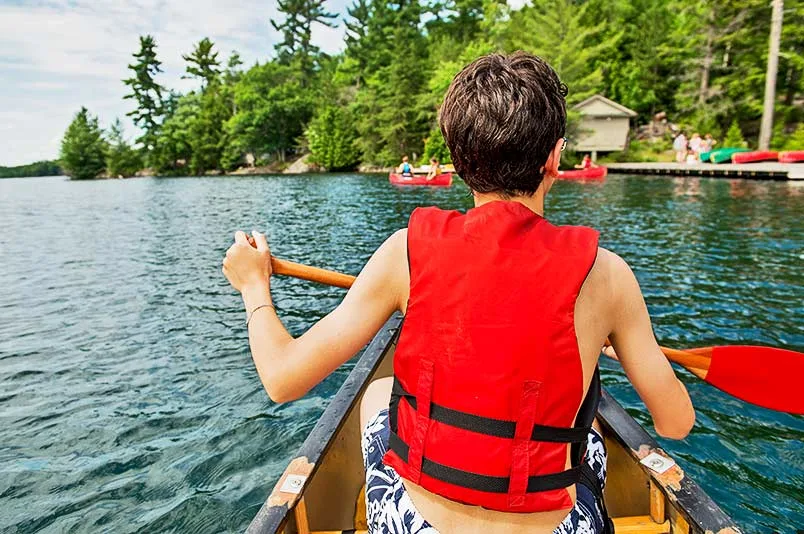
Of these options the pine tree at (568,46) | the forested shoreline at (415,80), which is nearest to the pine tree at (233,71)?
the forested shoreline at (415,80)

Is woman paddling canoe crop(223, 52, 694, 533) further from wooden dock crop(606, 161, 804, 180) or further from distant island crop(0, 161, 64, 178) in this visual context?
distant island crop(0, 161, 64, 178)

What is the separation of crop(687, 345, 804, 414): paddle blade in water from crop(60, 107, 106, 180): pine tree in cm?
7376

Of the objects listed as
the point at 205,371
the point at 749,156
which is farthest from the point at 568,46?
the point at 205,371

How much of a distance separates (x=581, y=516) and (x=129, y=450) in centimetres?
351

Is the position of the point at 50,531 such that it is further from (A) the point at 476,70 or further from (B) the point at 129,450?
(A) the point at 476,70

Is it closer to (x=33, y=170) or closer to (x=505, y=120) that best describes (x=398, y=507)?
(x=505, y=120)

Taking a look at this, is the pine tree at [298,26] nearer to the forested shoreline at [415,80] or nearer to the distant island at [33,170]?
the forested shoreline at [415,80]

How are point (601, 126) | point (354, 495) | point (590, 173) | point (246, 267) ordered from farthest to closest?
1. point (601, 126)
2. point (590, 173)
3. point (354, 495)
4. point (246, 267)

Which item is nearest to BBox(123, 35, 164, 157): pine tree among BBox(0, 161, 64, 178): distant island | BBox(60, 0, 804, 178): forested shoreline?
BBox(60, 0, 804, 178): forested shoreline

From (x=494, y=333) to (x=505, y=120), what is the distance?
0.44 meters

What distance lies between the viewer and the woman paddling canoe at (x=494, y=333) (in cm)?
112

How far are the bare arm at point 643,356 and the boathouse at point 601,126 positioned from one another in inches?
1291

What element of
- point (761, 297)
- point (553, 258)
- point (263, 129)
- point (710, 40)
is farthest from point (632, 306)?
point (263, 129)

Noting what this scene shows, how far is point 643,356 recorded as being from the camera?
4.10 feet
